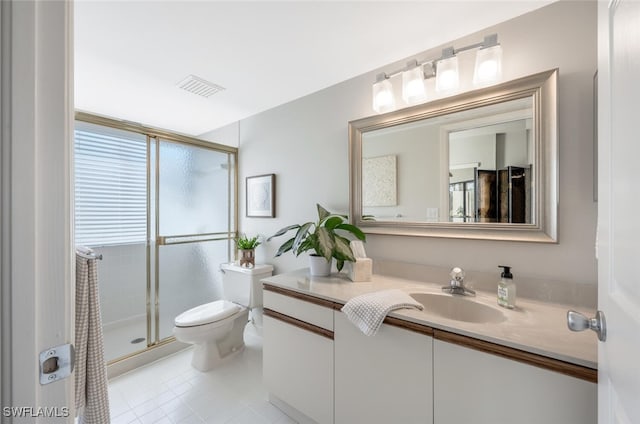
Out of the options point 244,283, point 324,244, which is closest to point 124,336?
point 244,283

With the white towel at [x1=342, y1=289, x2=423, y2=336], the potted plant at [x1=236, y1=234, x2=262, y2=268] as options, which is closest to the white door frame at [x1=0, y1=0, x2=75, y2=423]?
the white towel at [x1=342, y1=289, x2=423, y2=336]

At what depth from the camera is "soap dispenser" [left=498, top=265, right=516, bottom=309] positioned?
1155 mm

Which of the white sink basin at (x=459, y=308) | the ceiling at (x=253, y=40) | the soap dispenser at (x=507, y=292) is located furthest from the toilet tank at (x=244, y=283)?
the soap dispenser at (x=507, y=292)

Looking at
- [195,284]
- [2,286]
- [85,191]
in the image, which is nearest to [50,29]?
[2,286]

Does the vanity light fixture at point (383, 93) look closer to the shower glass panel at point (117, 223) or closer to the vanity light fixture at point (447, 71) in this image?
the vanity light fixture at point (447, 71)

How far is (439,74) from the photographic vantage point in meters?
1.43

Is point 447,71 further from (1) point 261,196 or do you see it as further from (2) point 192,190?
(2) point 192,190

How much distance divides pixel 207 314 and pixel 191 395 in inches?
19.8

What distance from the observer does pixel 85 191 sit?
2115 millimetres

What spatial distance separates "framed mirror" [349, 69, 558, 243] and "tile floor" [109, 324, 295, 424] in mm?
1336

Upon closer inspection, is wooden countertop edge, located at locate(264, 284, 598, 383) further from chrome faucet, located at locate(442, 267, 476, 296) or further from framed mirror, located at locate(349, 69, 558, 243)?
framed mirror, located at locate(349, 69, 558, 243)

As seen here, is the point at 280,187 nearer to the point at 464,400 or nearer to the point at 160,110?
the point at 160,110

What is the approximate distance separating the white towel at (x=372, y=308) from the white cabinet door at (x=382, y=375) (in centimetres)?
7

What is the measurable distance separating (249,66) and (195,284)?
194 centimetres
